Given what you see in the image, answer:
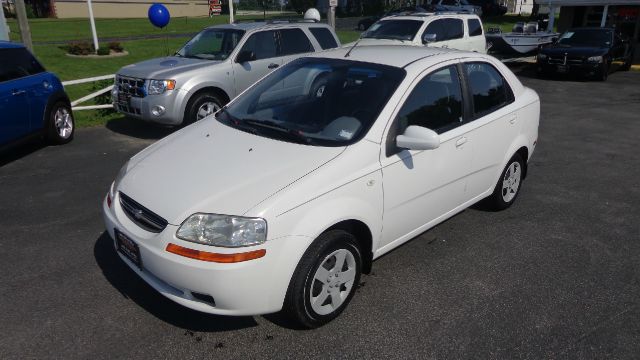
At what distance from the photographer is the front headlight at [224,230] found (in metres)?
2.83

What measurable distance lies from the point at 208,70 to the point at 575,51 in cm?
1195

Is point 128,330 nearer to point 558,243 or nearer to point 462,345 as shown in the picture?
point 462,345

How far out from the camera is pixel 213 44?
8766 millimetres

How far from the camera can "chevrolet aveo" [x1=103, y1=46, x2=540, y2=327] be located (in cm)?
289

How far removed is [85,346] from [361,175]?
2076mm

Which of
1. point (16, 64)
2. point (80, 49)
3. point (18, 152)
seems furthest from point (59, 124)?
point (80, 49)

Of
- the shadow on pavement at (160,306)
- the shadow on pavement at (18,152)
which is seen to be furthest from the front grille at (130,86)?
the shadow on pavement at (160,306)

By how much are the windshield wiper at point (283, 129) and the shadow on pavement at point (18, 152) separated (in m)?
4.54

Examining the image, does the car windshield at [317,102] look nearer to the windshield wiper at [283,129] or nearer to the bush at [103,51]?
the windshield wiper at [283,129]

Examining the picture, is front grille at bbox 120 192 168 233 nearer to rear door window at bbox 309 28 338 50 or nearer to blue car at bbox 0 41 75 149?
blue car at bbox 0 41 75 149

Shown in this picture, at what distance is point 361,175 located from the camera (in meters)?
3.27

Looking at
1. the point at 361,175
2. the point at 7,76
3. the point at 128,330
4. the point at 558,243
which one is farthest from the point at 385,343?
the point at 7,76

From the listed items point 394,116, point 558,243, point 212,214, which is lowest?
point 558,243

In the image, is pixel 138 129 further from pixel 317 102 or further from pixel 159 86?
pixel 317 102
